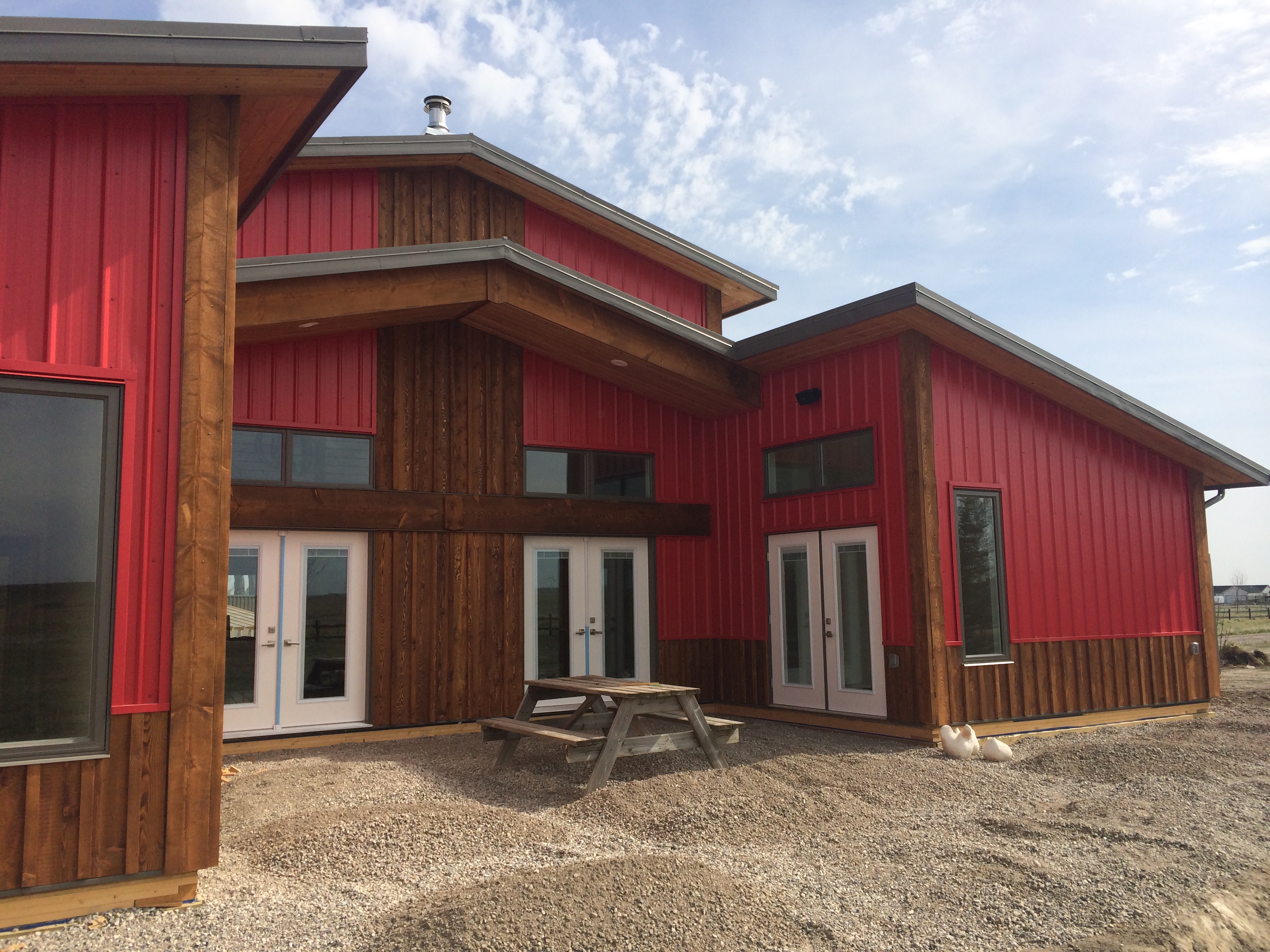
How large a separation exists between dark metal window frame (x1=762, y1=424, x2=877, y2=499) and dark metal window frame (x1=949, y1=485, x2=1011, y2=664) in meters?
0.79

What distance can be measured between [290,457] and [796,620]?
524cm

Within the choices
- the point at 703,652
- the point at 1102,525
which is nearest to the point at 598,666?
the point at 703,652

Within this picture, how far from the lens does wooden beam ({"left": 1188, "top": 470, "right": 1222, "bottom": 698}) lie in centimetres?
1078

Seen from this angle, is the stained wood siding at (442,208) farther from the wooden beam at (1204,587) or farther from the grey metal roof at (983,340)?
the wooden beam at (1204,587)

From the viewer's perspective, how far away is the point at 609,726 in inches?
294

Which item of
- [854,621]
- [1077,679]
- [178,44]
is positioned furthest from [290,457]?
[1077,679]

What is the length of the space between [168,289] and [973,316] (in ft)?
21.6

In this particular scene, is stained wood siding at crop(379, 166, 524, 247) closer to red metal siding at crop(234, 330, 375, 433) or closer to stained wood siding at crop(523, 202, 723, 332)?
stained wood siding at crop(523, 202, 723, 332)

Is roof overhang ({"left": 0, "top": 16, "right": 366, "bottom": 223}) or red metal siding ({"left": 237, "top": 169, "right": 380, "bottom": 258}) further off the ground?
red metal siding ({"left": 237, "top": 169, "right": 380, "bottom": 258})

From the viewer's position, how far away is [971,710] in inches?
340

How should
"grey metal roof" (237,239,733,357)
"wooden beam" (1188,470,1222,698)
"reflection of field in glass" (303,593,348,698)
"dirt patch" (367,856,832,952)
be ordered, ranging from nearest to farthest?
"dirt patch" (367,856,832,952), "grey metal roof" (237,239,733,357), "reflection of field in glass" (303,593,348,698), "wooden beam" (1188,470,1222,698)

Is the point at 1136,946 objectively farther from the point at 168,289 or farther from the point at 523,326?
the point at 523,326

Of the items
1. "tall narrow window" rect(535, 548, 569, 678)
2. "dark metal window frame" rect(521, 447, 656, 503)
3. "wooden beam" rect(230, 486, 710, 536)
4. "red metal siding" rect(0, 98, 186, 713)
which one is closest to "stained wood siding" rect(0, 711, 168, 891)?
"red metal siding" rect(0, 98, 186, 713)

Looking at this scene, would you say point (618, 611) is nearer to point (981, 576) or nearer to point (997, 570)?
point (981, 576)
